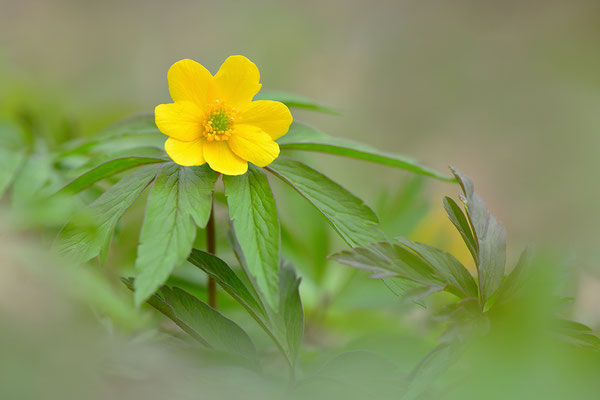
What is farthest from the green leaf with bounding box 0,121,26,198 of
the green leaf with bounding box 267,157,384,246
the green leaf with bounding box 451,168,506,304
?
the green leaf with bounding box 451,168,506,304

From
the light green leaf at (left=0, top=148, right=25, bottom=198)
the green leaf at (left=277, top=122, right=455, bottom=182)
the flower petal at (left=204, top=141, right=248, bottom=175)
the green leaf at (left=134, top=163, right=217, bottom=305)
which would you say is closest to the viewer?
the green leaf at (left=134, top=163, right=217, bottom=305)

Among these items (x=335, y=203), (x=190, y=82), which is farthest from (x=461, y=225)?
(x=190, y=82)

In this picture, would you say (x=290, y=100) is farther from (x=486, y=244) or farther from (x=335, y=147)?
(x=486, y=244)

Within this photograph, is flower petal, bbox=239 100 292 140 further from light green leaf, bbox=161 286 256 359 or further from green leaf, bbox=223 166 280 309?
light green leaf, bbox=161 286 256 359

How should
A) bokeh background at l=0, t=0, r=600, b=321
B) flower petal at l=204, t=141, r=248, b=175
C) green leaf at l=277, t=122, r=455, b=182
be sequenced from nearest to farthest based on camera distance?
1. flower petal at l=204, t=141, r=248, b=175
2. green leaf at l=277, t=122, r=455, b=182
3. bokeh background at l=0, t=0, r=600, b=321

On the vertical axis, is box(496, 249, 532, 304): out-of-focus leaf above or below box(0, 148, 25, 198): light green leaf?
below

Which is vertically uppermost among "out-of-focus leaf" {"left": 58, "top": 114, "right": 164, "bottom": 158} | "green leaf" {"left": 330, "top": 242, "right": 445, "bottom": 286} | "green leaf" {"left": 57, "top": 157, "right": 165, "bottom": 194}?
"out-of-focus leaf" {"left": 58, "top": 114, "right": 164, "bottom": 158}

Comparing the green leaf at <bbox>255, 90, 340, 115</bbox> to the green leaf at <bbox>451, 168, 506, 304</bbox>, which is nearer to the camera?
the green leaf at <bbox>451, 168, 506, 304</bbox>
